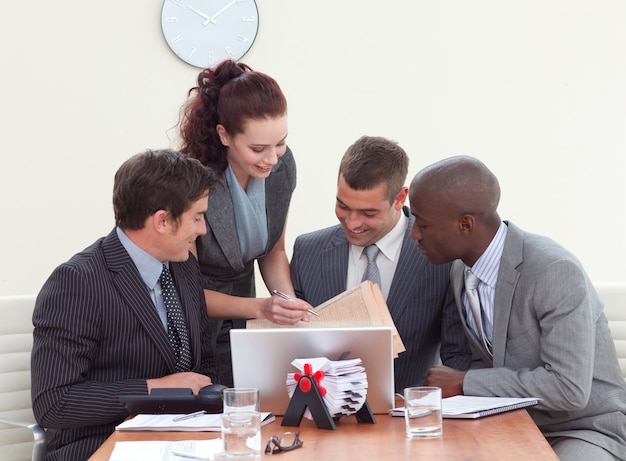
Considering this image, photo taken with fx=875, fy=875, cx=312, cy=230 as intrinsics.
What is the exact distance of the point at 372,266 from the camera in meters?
2.79

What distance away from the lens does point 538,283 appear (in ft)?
7.48

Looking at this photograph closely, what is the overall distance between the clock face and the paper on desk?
274 centimetres

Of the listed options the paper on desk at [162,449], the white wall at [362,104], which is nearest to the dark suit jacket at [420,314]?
the paper on desk at [162,449]

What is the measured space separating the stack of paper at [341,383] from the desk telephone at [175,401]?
24cm

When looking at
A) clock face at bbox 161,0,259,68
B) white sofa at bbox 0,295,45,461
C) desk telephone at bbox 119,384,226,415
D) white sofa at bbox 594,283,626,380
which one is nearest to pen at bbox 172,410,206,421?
desk telephone at bbox 119,384,226,415

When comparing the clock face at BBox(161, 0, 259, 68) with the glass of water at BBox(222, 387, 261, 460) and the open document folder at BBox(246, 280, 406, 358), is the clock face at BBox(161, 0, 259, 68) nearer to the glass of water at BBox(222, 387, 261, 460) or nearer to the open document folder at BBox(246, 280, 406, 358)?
the open document folder at BBox(246, 280, 406, 358)

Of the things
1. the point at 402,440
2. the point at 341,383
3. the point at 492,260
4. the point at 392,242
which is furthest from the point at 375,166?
the point at 402,440

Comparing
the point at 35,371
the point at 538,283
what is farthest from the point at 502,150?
the point at 35,371

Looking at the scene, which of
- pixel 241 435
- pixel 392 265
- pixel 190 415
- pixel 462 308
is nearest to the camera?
pixel 241 435

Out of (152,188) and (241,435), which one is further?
(152,188)

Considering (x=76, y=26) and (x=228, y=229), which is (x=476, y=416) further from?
(x=76, y=26)

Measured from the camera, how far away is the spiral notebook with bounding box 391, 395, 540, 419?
2.04 meters

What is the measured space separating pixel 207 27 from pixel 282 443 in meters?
2.83

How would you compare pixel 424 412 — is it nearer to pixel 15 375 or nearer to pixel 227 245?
pixel 227 245
